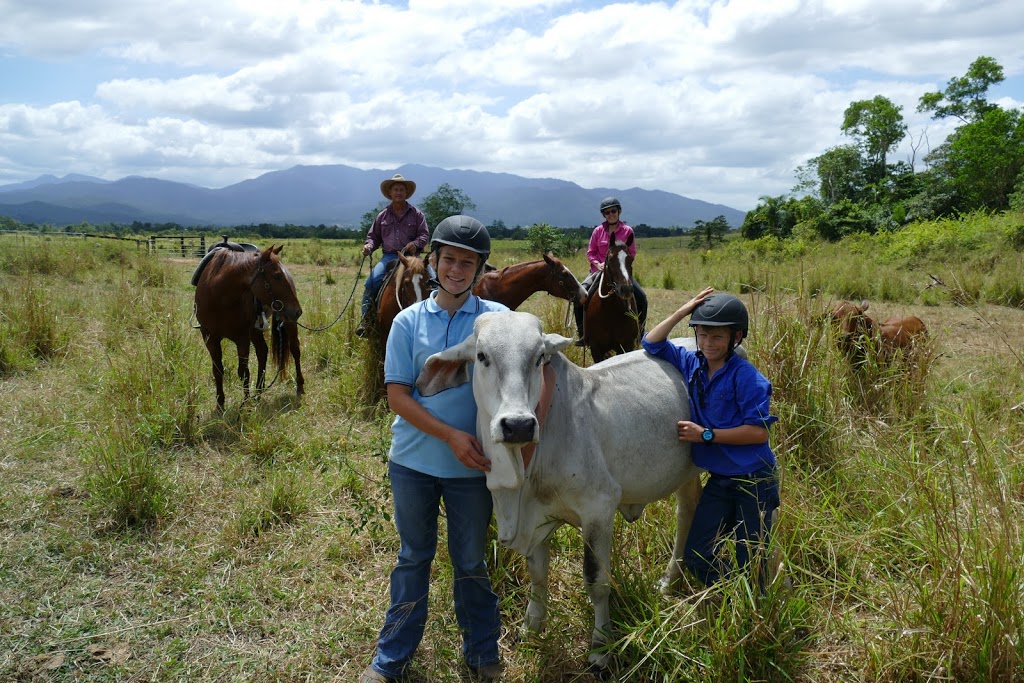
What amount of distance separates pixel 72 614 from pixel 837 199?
4436 cm

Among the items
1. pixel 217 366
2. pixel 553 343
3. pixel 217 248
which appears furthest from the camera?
pixel 217 248

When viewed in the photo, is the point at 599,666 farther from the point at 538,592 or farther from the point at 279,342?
the point at 279,342

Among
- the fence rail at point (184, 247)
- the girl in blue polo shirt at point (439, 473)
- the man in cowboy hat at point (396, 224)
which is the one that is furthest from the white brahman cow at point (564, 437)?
the fence rail at point (184, 247)

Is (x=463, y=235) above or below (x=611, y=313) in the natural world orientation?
above

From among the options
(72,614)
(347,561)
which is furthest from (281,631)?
(72,614)

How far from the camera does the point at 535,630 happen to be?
3.20 metres

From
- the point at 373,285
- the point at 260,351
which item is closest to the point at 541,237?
the point at 373,285

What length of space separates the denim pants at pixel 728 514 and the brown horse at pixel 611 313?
15.9ft

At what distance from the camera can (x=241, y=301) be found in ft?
24.4

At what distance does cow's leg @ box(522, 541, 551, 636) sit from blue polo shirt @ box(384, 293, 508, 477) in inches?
24.4

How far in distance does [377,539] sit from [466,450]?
200 centimetres

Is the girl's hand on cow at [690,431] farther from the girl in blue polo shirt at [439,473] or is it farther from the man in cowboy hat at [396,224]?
the man in cowboy hat at [396,224]

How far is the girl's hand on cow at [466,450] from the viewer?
8.62 ft

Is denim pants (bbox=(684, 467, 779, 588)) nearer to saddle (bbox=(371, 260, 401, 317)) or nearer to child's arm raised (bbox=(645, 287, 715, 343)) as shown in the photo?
child's arm raised (bbox=(645, 287, 715, 343))
